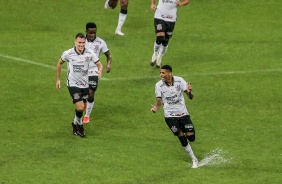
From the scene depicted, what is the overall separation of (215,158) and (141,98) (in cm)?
615

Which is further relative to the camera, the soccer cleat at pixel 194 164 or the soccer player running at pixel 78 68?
the soccer player running at pixel 78 68

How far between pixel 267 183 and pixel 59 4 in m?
20.5

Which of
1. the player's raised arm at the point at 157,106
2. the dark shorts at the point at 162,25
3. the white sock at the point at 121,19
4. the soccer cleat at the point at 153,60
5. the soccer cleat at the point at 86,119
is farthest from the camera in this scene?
the white sock at the point at 121,19

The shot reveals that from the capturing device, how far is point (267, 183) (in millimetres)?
23109

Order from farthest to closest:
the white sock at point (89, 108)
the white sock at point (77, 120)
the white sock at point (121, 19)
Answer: the white sock at point (121, 19), the white sock at point (89, 108), the white sock at point (77, 120)

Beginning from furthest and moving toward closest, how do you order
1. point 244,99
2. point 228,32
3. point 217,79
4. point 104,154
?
point 228,32
point 217,79
point 244,99
point 104,154

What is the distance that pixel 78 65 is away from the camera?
26453mm

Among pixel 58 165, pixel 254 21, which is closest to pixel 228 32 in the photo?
pixel 254 21

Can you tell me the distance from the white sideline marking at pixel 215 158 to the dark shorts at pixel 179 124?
2.97 ft

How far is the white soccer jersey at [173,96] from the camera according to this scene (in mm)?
24469

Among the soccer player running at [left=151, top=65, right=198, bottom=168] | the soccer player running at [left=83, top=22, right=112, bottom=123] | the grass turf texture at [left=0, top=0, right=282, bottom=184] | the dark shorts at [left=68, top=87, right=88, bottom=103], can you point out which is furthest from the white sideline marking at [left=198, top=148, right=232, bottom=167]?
the soccer player running at [left=83, top=22, right=112, bottom=123]

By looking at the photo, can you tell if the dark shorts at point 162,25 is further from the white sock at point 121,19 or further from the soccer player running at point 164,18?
the white sock at point 121,19

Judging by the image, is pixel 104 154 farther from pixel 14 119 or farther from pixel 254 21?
pixel 254 21

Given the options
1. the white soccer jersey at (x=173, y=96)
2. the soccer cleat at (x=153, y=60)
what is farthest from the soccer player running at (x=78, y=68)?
the soccer cleat at (x=153, y=60)
